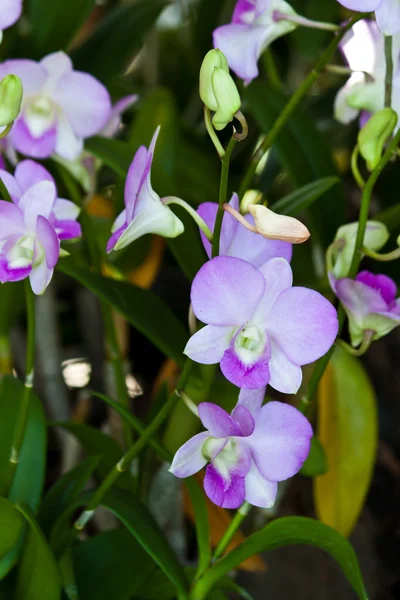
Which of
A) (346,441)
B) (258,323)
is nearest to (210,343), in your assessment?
(258,323)

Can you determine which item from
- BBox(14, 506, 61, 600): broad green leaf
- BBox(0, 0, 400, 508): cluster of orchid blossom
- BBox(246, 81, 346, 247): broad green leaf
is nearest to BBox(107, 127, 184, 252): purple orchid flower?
BBox(0, 0, 400, 508): cluster of orchid blossom

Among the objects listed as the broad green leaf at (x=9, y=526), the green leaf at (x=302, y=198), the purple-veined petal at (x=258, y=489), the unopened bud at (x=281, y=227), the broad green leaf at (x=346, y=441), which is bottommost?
the broad green leaf at (x=346, y=441)

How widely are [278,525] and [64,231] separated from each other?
0.27m

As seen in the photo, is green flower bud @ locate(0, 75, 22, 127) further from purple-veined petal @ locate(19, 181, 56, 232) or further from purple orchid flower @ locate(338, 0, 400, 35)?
purple orchid flower @ locate(338, 0, 400, 35)

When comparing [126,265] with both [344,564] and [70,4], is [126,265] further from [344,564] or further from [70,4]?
[344,564]

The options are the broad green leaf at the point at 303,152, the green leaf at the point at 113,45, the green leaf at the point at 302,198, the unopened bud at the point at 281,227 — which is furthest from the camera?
the green leaf at the point at 113,45

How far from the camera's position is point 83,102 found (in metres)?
0.68

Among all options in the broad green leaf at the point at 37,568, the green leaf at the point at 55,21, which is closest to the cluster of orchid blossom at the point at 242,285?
the broad green leaf at the point at 37,568

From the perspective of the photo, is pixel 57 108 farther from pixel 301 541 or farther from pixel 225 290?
pixel 301 541

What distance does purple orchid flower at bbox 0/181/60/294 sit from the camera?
1.45 feet

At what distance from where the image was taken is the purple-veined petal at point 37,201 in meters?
0.45

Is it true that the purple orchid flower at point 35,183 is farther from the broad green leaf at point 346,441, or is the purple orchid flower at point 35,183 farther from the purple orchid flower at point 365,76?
the broad green leaf at point 346,441

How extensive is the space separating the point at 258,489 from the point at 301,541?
0.08 metres

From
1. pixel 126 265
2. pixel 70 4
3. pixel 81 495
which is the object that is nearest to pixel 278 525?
pixel 81 495
